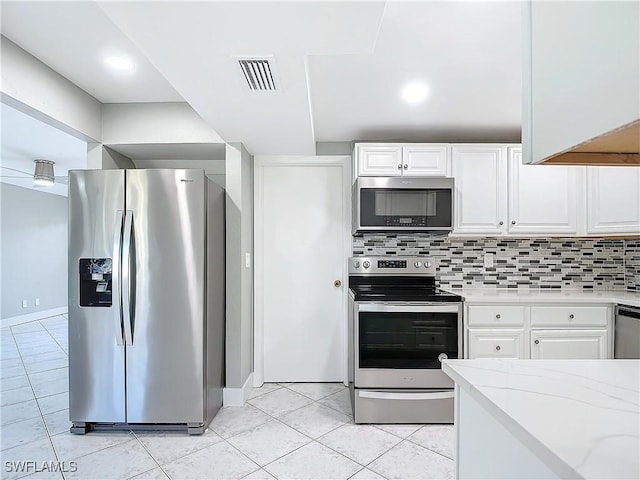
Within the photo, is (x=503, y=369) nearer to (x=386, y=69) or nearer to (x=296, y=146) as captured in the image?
(x=386, y=69)

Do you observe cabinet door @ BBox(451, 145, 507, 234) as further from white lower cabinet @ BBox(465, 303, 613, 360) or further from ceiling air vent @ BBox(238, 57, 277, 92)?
ceiling air vent @ BBox(238, 57, 277, 92)

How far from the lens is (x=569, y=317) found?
2635mm

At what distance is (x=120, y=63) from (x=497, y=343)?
3.07 m

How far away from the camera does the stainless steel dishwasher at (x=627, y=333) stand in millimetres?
2459

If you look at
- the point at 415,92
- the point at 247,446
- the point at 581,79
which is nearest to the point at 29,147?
the point at 247,446

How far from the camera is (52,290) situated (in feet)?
22.7

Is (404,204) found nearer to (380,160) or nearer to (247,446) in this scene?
(380,160)

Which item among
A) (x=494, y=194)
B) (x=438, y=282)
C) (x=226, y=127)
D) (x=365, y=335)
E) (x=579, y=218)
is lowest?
(x=365, y=335)

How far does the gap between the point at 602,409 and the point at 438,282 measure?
2.60m

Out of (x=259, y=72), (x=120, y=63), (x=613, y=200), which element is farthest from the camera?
(x=613, y=200)

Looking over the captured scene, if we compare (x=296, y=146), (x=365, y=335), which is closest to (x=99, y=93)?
(x=296, y=146)

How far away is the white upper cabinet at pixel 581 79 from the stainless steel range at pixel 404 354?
6.77ft

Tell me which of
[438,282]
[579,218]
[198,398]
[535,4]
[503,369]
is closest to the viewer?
→ [535,4]
